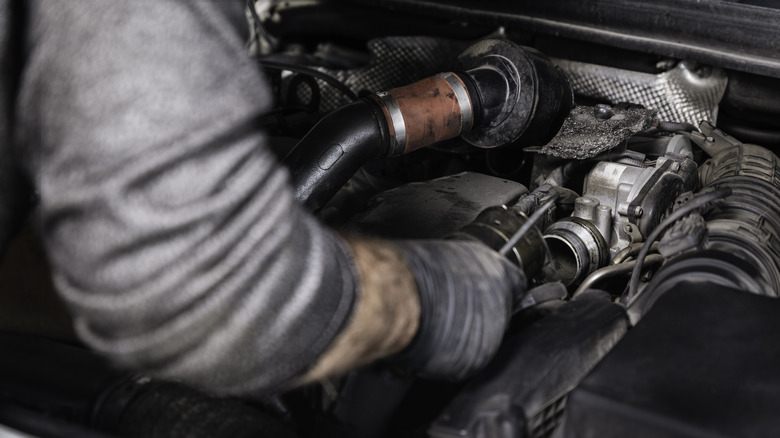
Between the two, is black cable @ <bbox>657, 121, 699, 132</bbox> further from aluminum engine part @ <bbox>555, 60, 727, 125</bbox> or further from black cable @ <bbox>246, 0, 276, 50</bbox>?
black cable @ <bbox>246, 0, 276, 50</bbox>

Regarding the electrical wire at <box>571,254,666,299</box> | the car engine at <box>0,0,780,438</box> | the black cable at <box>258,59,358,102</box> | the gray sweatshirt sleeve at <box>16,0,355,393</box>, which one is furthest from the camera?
the black cable at <box>258,59,358,102</box>

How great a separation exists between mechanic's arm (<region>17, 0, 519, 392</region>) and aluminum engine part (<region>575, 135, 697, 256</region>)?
0.67 meters

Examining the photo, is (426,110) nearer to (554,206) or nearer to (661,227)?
(554,206)

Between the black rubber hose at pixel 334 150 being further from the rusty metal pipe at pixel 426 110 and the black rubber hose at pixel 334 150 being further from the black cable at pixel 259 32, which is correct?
the black cable at pixel 259 32

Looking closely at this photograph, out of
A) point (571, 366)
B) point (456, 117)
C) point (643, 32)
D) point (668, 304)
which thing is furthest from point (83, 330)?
point (643, 32)

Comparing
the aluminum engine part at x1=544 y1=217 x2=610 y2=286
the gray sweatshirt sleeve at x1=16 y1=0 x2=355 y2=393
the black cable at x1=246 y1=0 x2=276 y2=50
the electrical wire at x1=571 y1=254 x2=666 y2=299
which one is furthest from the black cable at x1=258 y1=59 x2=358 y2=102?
the gray sweatshirt sleeve at x1=16 y1=0 x2=355 y2=393

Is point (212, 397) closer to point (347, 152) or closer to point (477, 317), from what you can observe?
point (477, 317)

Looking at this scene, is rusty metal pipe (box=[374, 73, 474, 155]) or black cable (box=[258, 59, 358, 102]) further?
black cable (box=[258, 59, 358, 102])

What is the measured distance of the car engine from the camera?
74 cm

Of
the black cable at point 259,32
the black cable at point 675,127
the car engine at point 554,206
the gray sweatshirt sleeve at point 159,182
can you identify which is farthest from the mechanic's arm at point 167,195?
the black cable at point 259,32

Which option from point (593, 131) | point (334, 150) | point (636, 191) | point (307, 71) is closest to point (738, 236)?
point (636, 191)

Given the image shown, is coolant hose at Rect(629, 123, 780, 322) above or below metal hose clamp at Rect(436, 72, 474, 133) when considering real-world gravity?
below

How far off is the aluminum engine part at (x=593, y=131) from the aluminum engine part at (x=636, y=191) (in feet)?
0.17

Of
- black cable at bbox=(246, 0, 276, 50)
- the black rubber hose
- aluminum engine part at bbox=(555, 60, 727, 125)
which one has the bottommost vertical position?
black cable at bbox=(246, 0, 276, 50)
